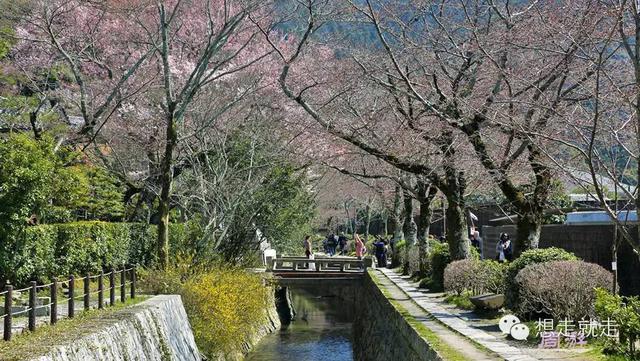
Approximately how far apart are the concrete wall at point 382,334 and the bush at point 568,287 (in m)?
2.18

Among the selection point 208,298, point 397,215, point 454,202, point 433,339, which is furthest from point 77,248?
point 397,215

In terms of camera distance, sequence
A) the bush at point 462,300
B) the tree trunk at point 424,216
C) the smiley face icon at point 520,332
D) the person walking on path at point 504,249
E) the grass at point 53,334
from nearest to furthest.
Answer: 1. the grass at point 53,334
2. the smiley face icon at point 520,332
3. the bush at point 462,300
4. the person walking on path at point 504,249
5. the tree trunk at point 424,216

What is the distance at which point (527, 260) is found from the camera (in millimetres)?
14125

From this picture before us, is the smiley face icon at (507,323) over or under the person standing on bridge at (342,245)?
under

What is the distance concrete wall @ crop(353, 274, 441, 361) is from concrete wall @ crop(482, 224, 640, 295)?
5.04 meters

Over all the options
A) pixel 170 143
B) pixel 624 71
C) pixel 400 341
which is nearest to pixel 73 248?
pixel 170 143

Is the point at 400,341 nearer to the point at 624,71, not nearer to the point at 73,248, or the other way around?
the point at 624,71

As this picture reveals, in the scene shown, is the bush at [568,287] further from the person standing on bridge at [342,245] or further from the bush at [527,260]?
the person standing on bridge at [342,245]

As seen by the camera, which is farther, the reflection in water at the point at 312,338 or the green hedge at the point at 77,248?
the reflection in water at the point at 312,338

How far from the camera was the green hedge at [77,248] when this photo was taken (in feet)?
55.8

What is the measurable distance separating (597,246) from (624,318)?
384 inches

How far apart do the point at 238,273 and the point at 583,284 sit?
11532mm

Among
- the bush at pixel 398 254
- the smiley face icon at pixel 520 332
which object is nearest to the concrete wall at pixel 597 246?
the smiley face icon at pixel 520 332

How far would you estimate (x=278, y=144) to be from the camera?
27.9 metres
